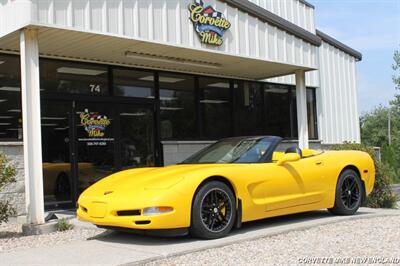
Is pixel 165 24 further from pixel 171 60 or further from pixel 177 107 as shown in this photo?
pixel 177 107

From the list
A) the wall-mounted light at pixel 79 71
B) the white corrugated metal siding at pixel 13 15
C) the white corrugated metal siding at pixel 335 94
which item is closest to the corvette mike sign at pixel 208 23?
the wall-mounted light at pixel 79 71

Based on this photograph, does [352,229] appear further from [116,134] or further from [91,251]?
[116,134]

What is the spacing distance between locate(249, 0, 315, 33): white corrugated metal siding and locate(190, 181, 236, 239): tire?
1065 centimetres

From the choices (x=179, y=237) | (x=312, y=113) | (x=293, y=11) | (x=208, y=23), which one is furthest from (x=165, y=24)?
(x=312, y=113)

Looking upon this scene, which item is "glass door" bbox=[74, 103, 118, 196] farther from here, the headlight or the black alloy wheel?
the black alloy wheel

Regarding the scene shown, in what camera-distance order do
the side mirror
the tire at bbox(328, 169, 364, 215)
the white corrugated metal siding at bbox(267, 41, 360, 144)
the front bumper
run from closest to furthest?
the front bumper → the side mirror → the tire at bbox(328, 169, 364, 215) → the white corrugated metal siding at bbox(267, 41, 360, 144)

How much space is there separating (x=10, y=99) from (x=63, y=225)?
3340 mm

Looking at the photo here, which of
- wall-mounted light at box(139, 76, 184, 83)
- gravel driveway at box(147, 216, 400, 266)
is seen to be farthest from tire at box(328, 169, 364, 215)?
wall-mounted light at box(139, 76, 184, 83)

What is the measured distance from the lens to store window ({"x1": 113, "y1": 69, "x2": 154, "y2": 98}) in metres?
12.0

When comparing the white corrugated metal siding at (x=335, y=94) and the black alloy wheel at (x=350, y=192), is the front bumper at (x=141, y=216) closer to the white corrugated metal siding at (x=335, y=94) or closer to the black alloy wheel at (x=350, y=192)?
the black alloy wheel at (x=350, y=192)

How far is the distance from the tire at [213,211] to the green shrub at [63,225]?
2.60m

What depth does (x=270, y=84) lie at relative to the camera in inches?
627

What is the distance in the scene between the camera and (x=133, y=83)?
12.3 meters

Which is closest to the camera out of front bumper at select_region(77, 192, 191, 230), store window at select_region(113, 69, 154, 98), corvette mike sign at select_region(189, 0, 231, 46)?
front bumper at select_region(77, 192, 191, 230)
